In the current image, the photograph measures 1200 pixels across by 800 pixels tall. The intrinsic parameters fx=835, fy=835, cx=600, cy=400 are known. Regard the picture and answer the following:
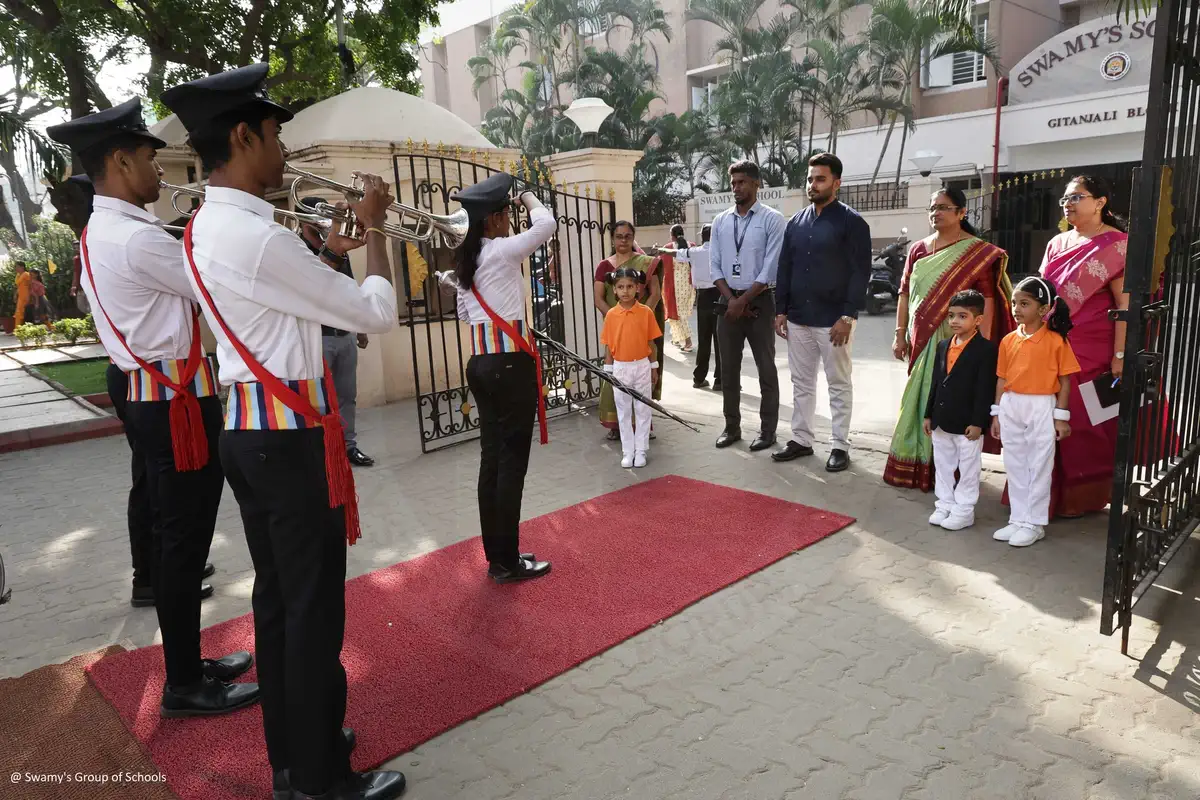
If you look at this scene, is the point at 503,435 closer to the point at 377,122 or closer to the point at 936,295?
the point at 936,295

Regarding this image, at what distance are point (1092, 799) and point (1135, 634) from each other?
1205 millimetres

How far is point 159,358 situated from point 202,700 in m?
1.24

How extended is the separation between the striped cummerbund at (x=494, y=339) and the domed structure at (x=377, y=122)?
474 centimetres

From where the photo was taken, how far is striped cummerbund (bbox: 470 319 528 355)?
3.79m

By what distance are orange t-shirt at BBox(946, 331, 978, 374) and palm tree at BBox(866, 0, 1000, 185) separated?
17.7 m

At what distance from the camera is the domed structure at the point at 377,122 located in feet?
26.9

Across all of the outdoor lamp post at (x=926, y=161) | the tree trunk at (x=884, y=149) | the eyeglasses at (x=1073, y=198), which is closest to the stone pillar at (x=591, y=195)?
the eyeglasses at (x=1073, y=198)

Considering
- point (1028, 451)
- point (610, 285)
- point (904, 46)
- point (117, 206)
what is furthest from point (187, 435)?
point (904, 46)

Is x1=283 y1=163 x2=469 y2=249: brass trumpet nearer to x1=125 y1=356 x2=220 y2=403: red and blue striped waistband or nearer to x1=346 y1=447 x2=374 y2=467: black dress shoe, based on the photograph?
x1=125 y1=356 x2=220 y2=403: red and blue striped waistband

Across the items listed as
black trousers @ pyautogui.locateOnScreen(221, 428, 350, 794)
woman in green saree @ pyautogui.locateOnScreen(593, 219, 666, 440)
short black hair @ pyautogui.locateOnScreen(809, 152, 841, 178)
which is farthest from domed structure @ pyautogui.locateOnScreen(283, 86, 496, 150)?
black trousers @ pyautogui.locateOnScreen(221, 428, 350, 794)

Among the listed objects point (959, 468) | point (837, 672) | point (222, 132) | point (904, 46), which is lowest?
point (837, 672)

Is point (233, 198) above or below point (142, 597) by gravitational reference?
above

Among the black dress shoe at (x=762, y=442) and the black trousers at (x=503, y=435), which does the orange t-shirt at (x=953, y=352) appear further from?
the black trousers at (x=503, y=435)

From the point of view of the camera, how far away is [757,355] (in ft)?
20.0
